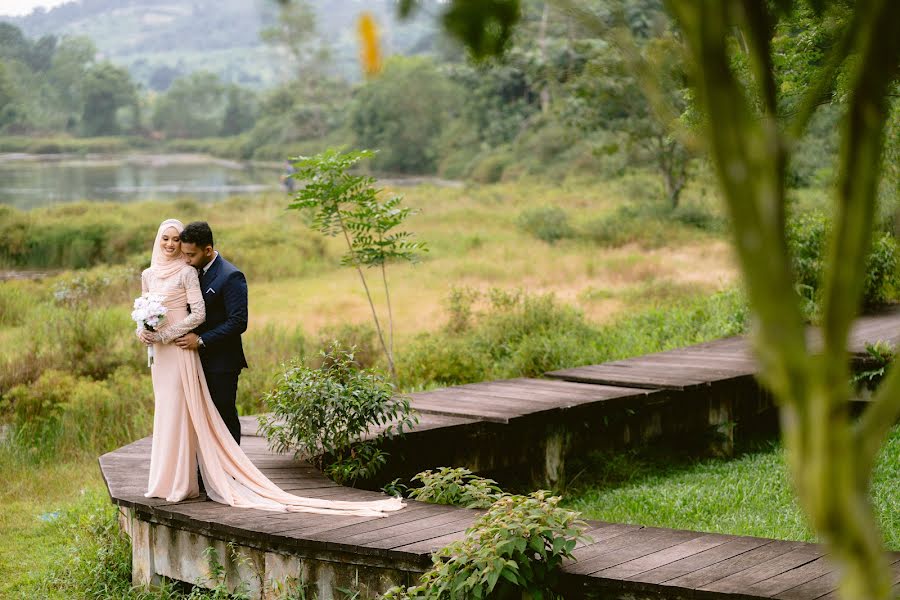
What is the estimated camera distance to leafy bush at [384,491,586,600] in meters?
4.49

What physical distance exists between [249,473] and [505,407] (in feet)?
7.70

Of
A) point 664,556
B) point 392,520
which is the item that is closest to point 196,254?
point 392,520

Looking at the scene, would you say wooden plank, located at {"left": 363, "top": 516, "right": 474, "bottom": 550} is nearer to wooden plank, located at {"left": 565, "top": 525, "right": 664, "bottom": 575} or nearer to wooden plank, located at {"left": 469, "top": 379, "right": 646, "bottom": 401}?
wooden plank, located at {"left": 565, "top": 525, "right": 664, "bottom": 575}

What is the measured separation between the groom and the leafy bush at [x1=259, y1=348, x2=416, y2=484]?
0.48 metres

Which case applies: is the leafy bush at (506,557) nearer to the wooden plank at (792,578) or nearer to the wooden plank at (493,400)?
the wooden plank at (792,578)

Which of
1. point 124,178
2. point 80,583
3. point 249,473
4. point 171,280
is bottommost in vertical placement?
point 80,583

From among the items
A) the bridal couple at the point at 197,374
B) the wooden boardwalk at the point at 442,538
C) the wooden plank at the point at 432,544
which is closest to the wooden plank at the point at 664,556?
the wooden boardwalk at the point at 442,538

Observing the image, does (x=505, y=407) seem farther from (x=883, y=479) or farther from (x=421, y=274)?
(x=421, y=274)

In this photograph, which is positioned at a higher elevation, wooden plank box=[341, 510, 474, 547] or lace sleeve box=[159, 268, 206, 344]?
lace sleeve box=[159, 268, 206, 344]

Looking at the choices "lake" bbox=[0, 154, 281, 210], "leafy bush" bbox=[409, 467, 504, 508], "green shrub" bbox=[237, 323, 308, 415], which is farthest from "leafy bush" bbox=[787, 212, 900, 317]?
"lake" bbox=[0, 154, 281, 210]

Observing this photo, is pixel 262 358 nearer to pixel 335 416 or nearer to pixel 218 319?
pixel 335 416

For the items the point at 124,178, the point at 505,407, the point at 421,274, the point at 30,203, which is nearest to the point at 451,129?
the point at 124,178

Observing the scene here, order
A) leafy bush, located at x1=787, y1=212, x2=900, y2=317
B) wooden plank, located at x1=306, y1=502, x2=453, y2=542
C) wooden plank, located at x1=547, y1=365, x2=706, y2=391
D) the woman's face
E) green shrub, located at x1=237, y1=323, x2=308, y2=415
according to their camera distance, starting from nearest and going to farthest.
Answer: wooden plank, located at x1=306, y1=502, x2=453, y2=542 < the woman's face < wooden plank, located at x1=547, y1=365, x2=706, y2=391 < green shrub, located at x1=237, y1=323, x2=308, y2=415 < leafy bush, located at x1=787, y1=212, x2=900, y2=317

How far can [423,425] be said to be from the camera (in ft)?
24.7
